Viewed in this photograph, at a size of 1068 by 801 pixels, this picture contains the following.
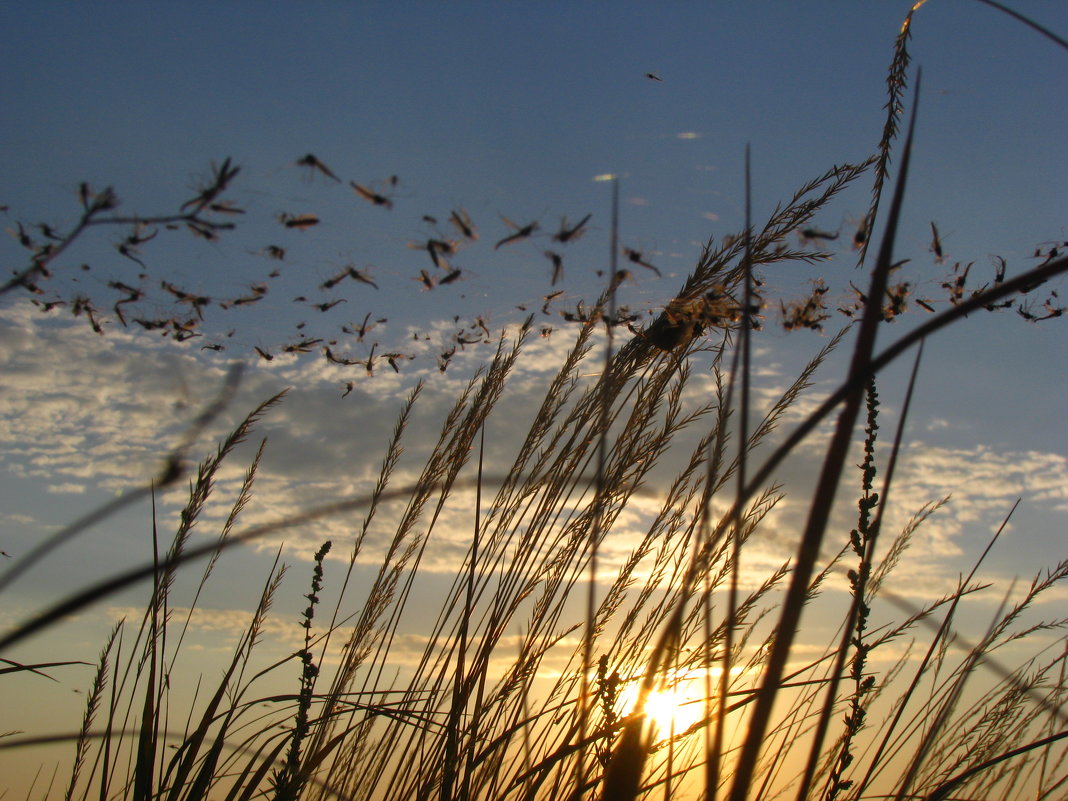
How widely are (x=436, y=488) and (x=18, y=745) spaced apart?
1260mm

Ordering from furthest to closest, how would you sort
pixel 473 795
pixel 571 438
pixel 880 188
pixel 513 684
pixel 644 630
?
pixel 571 438 < pixel 644 630 < pixel 513 684 < pixel 473 795 < pixel 880 188

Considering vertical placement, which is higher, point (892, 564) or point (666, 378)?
point (666, 378)

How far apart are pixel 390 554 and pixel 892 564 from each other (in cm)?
156

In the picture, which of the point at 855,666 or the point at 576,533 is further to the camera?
the point at 576,533

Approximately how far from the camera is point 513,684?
1851 millimetres

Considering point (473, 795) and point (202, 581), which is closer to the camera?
point (473, 795)

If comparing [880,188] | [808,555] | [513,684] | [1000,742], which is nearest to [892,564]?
[1000,742]

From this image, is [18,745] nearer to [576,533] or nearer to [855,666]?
[576,533]

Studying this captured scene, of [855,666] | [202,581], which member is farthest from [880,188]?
[202,581]

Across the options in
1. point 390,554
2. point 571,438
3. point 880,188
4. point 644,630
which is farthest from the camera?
point 390,554

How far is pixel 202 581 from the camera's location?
95.5 inches

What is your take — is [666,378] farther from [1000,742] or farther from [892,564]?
[1000,742]

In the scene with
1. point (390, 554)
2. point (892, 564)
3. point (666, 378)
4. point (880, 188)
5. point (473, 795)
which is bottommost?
point (473, 795)

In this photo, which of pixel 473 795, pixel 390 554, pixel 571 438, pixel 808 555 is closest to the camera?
pixel 808 555
